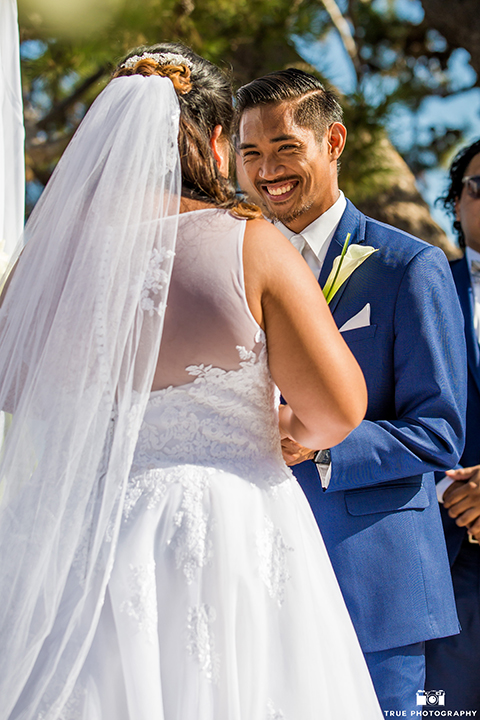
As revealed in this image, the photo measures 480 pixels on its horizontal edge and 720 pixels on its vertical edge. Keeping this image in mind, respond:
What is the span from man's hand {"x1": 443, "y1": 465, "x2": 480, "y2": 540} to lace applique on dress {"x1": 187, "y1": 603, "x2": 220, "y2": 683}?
1.32 m

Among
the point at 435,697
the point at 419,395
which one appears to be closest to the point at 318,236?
the point at 419,395

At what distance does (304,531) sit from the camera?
58.4 inches

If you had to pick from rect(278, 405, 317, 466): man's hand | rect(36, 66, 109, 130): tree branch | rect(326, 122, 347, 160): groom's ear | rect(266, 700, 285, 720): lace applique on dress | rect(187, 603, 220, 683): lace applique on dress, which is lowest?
rect(266, 700, 285, 720): lace applique on dress

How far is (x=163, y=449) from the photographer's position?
1411 mm

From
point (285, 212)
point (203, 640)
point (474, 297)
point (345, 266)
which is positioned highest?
point (285, 212)

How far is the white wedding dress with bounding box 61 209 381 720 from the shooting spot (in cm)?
124

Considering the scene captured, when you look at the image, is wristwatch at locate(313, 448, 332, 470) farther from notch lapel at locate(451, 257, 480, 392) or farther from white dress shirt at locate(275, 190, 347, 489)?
notch lapel at locate(451, 257, 480, 392)

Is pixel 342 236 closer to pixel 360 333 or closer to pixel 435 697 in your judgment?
pixel 360 333

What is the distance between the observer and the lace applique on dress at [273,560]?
1339 millimetres

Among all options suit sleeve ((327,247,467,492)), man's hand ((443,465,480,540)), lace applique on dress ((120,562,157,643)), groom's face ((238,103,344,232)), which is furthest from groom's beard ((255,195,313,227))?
lace applique on dress ((120,562,157,643))

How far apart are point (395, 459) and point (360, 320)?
17.7 inches

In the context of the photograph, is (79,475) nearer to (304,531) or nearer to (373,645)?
(304,531)

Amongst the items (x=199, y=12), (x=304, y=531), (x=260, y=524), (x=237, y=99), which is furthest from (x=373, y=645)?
(x=199, y=12)

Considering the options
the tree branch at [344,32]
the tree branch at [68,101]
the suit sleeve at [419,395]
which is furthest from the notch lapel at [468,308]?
the tree branch at [344,32]
